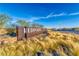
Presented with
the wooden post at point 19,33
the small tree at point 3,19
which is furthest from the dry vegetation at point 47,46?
the small tree at point 3,19

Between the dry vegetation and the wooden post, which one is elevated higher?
the wooden post

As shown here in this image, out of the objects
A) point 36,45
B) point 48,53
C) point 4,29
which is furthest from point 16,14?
point 48,53

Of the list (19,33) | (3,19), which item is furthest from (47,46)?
(3,19)

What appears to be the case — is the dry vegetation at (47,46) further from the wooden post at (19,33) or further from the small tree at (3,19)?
the small tree at (3,19)

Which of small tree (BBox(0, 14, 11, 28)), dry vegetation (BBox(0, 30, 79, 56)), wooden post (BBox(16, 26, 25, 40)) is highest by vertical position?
small tree (BBox(0, 14, 11, 28))

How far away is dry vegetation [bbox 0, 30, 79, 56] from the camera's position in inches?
73.6

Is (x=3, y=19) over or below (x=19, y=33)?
over

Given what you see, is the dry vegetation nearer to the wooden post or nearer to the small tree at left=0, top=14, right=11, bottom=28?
the wooden post

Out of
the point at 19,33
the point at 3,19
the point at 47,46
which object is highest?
the point at 3,19

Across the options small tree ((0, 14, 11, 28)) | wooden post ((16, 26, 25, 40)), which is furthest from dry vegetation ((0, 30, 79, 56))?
small tree ((0, 14, 11, 28))

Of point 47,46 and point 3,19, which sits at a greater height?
point 3,19

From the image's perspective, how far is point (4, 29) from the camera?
1.89 m

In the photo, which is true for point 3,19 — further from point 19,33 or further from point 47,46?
point 47,46

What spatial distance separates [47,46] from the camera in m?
1.89
